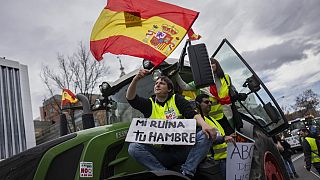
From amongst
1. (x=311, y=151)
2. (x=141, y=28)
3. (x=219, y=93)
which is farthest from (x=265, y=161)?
(x=311, y=151)

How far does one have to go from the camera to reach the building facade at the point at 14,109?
1770 cm

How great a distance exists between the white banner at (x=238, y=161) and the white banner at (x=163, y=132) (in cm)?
79

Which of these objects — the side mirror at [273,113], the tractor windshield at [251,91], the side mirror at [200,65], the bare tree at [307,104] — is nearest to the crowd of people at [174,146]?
the side mirror at [200,65]

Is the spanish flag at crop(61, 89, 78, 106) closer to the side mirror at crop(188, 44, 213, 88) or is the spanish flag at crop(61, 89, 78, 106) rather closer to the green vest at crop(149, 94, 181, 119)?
the green vest at crop(149, 94, 181, 119)

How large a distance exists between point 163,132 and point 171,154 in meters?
0.25

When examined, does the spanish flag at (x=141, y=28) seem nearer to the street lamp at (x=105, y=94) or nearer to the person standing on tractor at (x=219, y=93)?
the person standing on tractor at (x=219, y=93)

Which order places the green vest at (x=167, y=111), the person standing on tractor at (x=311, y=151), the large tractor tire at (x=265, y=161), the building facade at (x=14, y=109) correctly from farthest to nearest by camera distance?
the building facade at (x=14, y=109) → the person standing on tractor at (x=311, y=151) → the large tractor tire at (x=265, y=161) → the green vest at (x=167, y=111)

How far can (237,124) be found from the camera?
13.4 feet

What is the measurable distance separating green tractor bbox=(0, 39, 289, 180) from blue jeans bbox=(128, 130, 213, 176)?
6.5 inches

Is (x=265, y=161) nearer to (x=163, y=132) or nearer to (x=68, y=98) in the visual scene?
(x=163, y=132)

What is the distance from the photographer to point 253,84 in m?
4.58

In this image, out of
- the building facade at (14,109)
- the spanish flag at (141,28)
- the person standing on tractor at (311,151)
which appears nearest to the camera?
the spanish flag at (141,28)

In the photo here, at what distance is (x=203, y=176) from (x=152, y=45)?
1404 mm

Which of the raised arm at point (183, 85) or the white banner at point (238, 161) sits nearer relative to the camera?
the white banner at point (238, 161)
